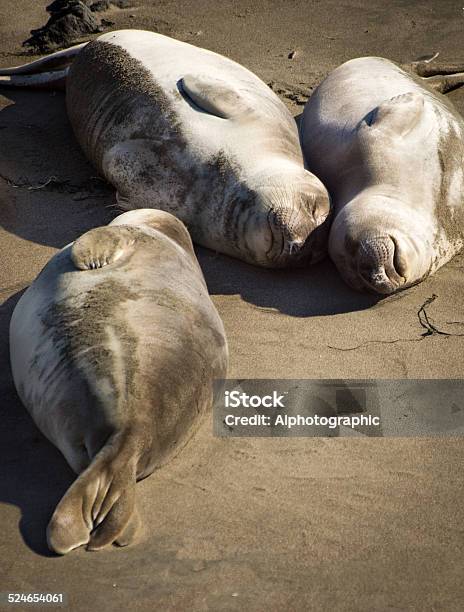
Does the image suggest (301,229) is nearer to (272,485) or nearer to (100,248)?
(100,248)

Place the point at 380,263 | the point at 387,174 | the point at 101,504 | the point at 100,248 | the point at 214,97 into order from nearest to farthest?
the point at 101,504 → the point at 100,248 → the point at 380,263 → the point at 387,174 → the point at 214,97

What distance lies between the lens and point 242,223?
18.5ft

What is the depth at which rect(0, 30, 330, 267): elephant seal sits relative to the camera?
5.58 m

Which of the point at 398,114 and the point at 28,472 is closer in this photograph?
the point at 28,472

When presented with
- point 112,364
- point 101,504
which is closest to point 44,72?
point 112,364

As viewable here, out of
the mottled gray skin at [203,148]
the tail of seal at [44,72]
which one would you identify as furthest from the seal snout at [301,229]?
the tail of seal at [44,72]

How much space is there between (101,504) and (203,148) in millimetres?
2809

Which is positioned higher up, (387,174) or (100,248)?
(100,248)

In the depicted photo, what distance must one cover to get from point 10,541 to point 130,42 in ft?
12.7

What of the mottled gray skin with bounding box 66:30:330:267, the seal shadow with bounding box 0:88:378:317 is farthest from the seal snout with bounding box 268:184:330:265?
the seal shadow with bounding box 0:88:378:317

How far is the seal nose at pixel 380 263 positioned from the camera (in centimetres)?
523

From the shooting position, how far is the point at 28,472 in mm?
4020

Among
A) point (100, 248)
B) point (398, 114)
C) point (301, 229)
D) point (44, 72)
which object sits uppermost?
point (100, 248)

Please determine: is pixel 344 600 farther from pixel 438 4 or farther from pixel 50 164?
pixel 438 4
